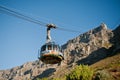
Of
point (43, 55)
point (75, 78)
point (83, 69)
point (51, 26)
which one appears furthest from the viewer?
point (83, 69)

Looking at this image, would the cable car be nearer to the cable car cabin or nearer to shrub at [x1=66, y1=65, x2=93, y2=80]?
the cable car cabin

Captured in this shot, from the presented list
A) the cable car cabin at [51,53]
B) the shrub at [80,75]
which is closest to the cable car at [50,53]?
the cable car cabin at [51,53]

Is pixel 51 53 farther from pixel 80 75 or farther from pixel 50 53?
pixel 80 75

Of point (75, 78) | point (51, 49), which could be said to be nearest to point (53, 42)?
point (51, 49)

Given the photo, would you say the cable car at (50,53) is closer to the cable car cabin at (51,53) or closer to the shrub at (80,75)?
the cable car cabin at (51,53)

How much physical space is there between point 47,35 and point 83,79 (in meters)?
53.2

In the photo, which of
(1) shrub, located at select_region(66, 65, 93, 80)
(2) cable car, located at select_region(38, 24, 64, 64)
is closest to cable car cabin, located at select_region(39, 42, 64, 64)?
(2) cable car, located at select_region(38, 24, 64, 64)

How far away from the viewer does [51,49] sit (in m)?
25.8

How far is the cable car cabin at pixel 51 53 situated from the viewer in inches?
992

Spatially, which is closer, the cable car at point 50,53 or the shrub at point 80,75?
the cable car at point 50,53

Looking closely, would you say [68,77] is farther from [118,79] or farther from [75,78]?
[118,79]

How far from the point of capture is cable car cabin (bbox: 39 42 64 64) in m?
25.2

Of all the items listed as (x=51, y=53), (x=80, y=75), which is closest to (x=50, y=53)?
(x=51, y=53)

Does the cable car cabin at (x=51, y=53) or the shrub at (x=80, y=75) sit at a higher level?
the shrub at (x=80, y=75)
